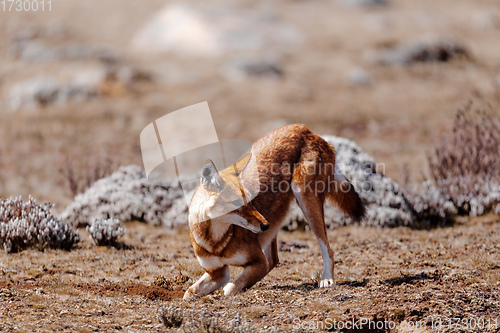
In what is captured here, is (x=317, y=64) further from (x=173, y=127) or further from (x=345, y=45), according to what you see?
(x=173, y=127)

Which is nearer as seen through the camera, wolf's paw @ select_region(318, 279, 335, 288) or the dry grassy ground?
the dry grassy ground

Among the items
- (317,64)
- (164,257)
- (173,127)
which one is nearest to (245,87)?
(317,64)

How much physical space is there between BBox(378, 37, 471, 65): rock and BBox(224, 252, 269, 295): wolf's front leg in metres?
24.5

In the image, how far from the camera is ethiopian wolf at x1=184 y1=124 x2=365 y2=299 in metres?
5.17

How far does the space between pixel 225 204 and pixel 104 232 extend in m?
3.36

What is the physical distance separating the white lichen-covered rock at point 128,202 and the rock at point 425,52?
20935 millimetres

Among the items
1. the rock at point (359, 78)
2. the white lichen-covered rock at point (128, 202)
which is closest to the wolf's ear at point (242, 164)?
the white lichen-covered rock at point (128, 202)

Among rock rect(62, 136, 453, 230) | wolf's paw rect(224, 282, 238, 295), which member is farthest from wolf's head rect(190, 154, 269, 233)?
rock rect(62, 136, 453, 230)

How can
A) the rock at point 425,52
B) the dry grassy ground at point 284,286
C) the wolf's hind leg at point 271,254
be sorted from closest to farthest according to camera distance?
the dry grassy ground at point 284,286 < the wolf's hind leg at point 271,254 < the rock at point 425,52

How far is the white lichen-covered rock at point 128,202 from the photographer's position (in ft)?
30.9

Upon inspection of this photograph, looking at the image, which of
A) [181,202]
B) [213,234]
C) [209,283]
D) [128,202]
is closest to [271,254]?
[209,283]

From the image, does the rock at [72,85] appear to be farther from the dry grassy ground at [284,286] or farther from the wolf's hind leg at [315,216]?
the wolf's hind leg at [315,216]

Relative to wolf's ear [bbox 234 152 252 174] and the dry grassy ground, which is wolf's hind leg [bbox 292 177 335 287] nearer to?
the dry grassy ground

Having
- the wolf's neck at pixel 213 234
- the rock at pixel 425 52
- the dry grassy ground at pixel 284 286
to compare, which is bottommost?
the dry grassy ground at pixel 284 286
